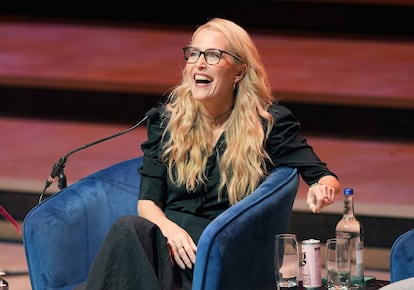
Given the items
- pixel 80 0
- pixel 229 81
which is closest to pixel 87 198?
pixel 229 81

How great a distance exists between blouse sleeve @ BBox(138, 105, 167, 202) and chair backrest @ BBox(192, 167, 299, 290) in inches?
15.9

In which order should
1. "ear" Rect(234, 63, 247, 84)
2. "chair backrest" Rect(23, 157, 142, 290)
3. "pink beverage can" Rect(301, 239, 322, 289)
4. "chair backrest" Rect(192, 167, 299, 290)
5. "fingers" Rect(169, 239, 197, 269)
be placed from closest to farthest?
"chair backrest" Rect(192, 167, 299, 290) < "pink beverage can" Rect(301, 239, 322, 289) < "fingers" Rect(169, 239, 197, 269) < "chair backrest" Rect(23, 157, 142, 290) < "ear" Rect(234, 63, 247, 84)

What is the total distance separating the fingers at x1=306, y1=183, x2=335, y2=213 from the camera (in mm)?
3561

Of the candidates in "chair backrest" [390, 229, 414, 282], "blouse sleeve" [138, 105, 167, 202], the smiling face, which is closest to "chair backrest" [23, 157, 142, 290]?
"blouse sleeve" [138, 105, 167, 202]

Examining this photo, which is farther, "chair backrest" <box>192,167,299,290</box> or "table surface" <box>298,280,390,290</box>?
"table surface" <box>298,280,390,290</box>

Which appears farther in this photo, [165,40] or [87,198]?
[165,40]

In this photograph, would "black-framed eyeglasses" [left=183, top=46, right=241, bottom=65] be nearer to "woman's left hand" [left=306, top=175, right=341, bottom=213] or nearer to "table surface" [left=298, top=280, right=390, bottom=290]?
"woman's left hand" [left=306, top=175, right=341, bottom=213]

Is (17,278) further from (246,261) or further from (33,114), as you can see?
(33,114)

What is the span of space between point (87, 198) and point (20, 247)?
1687 millimetres

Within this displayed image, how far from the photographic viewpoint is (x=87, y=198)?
3.95m

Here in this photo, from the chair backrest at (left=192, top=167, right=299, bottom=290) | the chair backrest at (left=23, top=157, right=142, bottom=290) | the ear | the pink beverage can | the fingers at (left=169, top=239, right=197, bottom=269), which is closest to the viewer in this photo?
the chair backrest at (left=192, top=167, right=299, bottom=290)

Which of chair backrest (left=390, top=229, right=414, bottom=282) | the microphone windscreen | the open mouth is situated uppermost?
the open mouth

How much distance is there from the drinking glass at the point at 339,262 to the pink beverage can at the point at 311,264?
4 cm

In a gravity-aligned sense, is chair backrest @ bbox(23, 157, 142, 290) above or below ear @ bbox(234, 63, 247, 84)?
below
